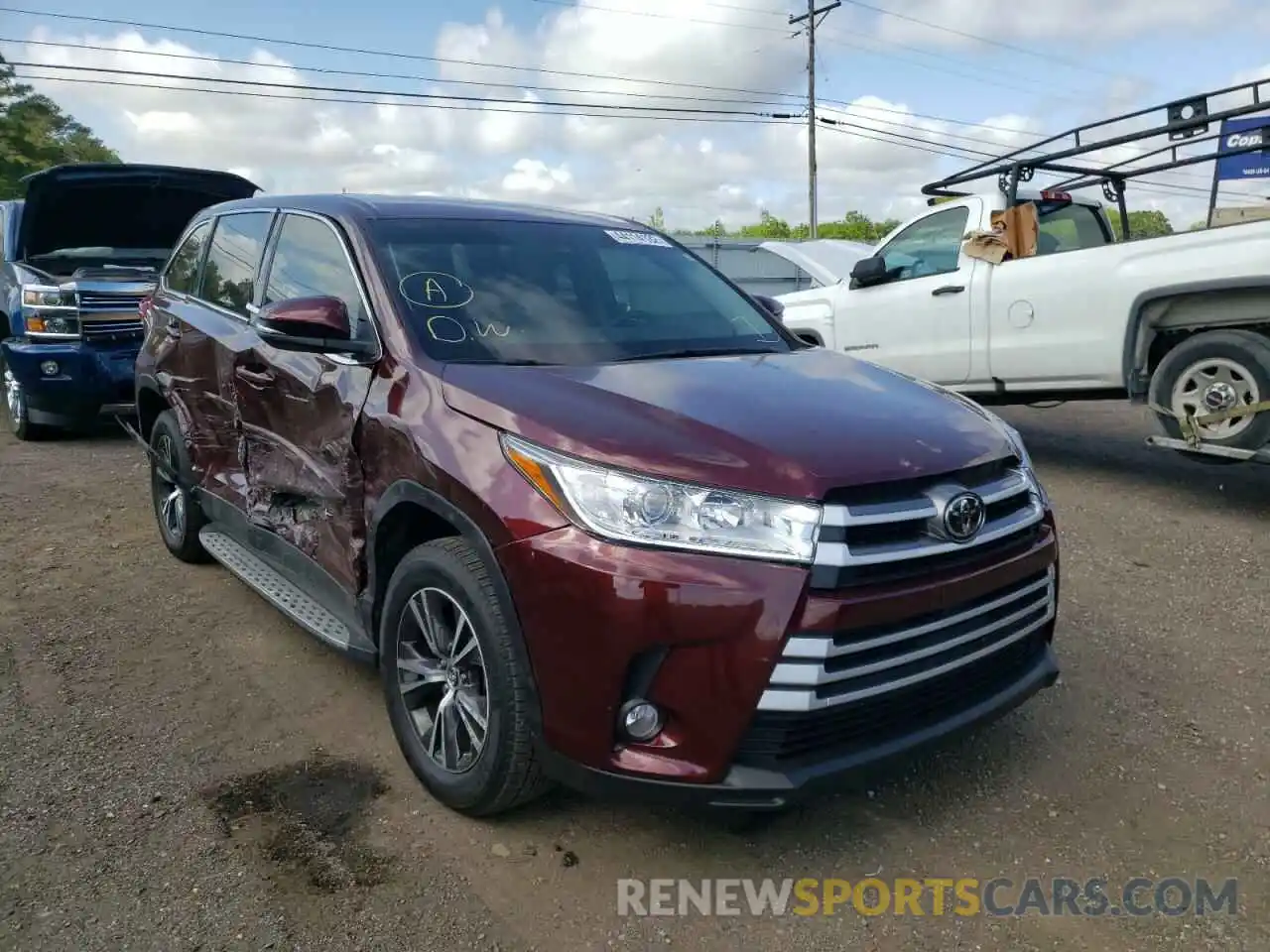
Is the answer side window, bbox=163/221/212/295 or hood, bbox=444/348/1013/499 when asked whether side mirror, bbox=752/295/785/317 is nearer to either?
hood, bbox=444/348/1013/499

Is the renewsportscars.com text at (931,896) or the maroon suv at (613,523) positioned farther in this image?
the renewsportscars.com text at (931,896)

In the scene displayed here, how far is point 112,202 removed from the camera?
863cm

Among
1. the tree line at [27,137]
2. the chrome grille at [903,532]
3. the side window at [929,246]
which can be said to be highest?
the tree line at [27,137]

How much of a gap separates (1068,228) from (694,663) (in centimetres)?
640

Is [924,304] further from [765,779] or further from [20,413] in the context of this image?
[20,413]

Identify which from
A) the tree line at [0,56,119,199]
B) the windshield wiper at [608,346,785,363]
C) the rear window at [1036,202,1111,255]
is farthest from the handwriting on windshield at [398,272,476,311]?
the tree line at [0,56,119,199]

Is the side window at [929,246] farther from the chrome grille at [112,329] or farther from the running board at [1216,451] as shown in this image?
the chrome grille at [112,329]

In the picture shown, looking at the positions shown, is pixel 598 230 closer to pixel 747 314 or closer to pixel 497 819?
→ pixel 747 314

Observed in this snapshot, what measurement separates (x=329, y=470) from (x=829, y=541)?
183 centimetres

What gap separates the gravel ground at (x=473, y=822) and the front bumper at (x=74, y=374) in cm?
381

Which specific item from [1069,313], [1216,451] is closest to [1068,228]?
[1069,313]

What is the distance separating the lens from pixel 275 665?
3.97 m

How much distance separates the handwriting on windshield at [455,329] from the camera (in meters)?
3.15

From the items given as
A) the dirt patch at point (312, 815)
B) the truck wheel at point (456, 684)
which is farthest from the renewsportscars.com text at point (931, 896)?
the dirt patch at point (312, 815)
